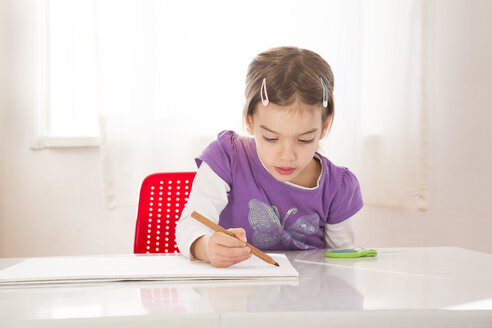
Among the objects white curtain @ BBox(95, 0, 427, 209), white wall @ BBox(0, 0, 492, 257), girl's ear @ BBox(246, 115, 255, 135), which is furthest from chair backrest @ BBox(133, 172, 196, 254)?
white wall @ BBox(0, 0, 492, 257)

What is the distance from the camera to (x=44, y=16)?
7.17ft

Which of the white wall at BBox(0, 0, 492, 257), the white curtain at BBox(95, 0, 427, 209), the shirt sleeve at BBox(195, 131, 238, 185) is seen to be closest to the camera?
the shirt sleeve at BBox(195, 131, 238, 185)

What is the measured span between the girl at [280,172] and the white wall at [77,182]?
78 centimetres

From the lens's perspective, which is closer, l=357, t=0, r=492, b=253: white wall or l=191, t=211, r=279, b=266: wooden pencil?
l=191, t=211, r=279, b=266: wooden pencil

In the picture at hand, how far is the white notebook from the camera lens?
2.31 feet

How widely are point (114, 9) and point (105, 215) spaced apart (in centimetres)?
81

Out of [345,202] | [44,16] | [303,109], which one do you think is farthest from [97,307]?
[44,16]

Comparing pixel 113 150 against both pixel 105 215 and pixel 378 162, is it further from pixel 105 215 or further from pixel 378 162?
A: pixel 378 162

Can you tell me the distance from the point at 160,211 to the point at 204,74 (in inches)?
38.4

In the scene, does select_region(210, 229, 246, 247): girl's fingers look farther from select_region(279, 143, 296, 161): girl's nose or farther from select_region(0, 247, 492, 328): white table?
select_region(279, 143, 296, 161): girl's nose

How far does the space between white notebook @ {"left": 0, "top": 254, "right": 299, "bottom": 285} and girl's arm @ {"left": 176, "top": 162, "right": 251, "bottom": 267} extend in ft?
0.06

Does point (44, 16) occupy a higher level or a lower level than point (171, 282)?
higher

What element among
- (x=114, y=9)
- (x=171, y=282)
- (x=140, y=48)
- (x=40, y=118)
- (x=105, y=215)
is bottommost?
(x=105, y=215)

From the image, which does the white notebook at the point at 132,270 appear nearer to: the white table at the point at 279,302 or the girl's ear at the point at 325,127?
the white table at the point at 279,302
